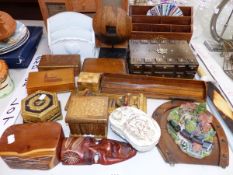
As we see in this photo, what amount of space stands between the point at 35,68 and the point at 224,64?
79 centimetres

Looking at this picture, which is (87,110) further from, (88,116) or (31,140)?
(31,140)

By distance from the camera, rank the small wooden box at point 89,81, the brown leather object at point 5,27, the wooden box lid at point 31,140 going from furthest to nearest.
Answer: the brown leather object at point 5,27 < the small wooden box at point 89,81 < the wooden box lid at point 31,140

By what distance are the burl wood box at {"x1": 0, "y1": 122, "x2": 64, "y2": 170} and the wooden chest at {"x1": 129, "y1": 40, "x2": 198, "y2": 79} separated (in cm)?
38

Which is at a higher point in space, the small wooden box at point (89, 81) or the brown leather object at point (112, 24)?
the brown leather object at point (112, 24)

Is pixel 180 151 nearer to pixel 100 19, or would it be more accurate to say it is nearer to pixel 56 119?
pixel 56 119

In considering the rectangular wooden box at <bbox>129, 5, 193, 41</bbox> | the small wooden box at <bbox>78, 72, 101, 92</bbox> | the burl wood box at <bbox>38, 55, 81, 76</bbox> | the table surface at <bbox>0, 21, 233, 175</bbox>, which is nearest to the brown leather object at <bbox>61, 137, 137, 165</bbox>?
the table surface at <bbox>0, 21, 233, 175</bbox>

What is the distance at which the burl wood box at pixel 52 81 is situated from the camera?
0.75m

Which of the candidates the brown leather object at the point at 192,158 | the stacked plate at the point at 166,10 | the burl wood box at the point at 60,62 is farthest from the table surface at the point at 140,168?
the stacked plate at the point at 166,10

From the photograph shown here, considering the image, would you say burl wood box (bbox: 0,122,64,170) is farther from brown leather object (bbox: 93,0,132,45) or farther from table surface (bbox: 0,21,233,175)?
brown leather object (bbox: 93,0,132,45)

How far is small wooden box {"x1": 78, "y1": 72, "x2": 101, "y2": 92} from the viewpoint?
2.43 feet

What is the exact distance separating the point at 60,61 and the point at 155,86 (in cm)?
38

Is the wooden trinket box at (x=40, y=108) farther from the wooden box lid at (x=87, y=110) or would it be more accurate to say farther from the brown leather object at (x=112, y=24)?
the brown leather object at (x=112, y=24)

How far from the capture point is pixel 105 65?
0.84m

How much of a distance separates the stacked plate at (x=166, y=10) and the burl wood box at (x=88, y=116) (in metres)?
0.50
